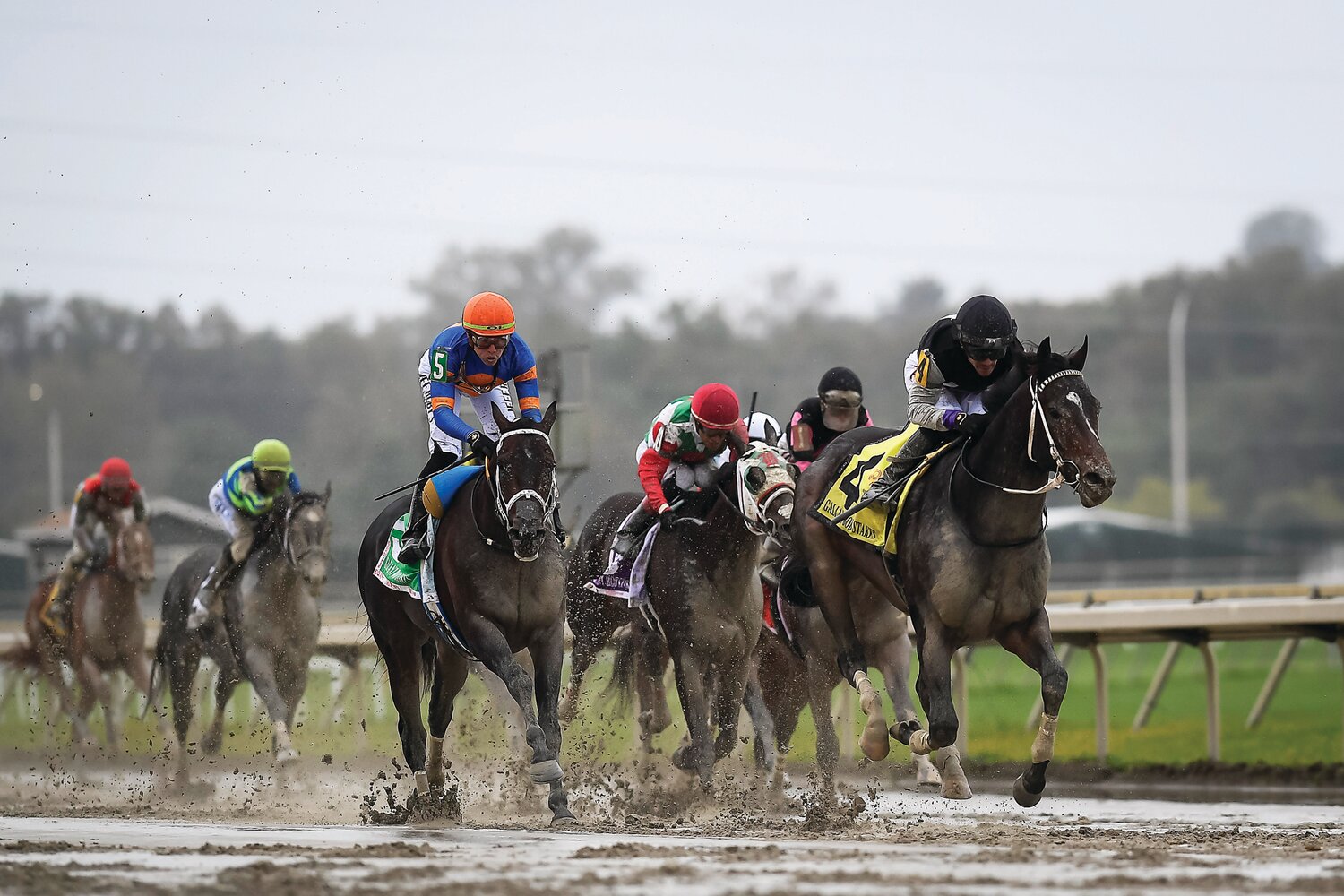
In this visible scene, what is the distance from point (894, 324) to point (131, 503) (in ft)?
141

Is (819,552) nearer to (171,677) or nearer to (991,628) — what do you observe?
(991,628)

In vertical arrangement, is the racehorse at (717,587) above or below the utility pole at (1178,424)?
below

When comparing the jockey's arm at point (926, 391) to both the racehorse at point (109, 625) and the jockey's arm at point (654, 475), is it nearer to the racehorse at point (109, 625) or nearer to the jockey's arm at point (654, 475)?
the jockey's arm at point (654, 475)

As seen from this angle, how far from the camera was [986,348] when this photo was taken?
29.6ft

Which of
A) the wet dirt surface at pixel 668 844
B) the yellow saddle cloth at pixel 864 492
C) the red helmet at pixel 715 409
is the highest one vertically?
the red helmet at pixel 715 409

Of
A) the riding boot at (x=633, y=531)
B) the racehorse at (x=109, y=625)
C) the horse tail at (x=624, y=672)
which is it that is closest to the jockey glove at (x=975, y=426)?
the riding boot at (x=633, y=531)

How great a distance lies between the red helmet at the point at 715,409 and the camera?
10117 millimetres

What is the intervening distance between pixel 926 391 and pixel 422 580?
9.24 feet

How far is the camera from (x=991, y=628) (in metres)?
8.77

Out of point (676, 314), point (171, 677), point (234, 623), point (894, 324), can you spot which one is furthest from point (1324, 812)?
point (894, 324)

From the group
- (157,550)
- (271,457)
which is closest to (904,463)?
(271,457)

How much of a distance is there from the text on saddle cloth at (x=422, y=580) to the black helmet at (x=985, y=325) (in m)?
2.97

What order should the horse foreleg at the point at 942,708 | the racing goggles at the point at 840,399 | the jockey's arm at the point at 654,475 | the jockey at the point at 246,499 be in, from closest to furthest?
the horse foreleg at the point at 942,708, the jockey's arm at the point at 654,475, the racing goggles at the point at 840,399, the jockey at the point at 246,499

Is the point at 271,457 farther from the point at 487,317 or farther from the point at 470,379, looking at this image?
the point at 487,317
